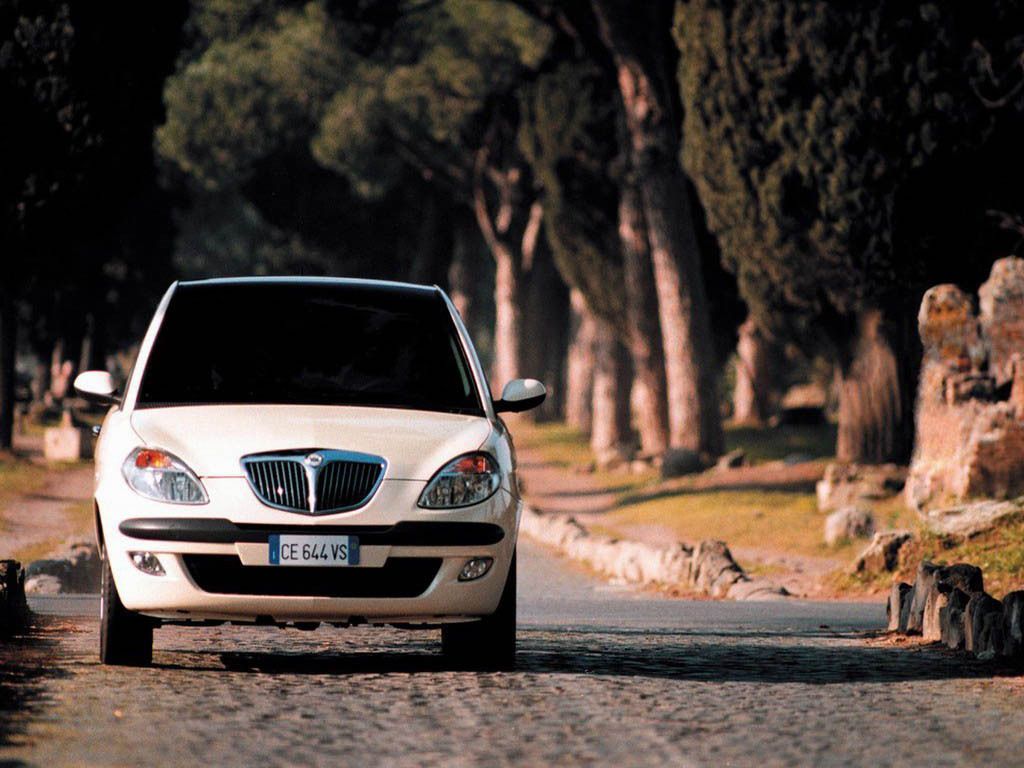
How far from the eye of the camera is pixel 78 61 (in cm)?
3206

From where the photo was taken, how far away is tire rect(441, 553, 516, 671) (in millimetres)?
9055

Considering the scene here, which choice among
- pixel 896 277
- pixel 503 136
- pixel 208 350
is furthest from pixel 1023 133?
pixel 503 136

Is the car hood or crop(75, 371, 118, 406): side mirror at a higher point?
crop(75, 371, 118, 406): side mirror

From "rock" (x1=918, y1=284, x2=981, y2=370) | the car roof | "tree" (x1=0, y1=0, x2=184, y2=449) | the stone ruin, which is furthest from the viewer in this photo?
"tree" (x1=0, y1=0, x2=184, y2=449)

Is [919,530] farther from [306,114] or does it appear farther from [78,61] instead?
[306,114]

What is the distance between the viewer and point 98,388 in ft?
32.0

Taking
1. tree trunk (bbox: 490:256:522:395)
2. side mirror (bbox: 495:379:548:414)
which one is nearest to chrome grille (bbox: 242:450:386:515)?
side mirror (bbox: 495:379:548:414)

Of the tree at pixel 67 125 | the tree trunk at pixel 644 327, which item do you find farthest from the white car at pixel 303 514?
the tree trunk at pixel 644 327

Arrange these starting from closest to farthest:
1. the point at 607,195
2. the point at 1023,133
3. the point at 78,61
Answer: the point at 1023,133 < the point at 78,61 < the point at 607,195

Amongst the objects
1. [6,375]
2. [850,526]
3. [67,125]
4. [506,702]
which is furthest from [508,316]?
[506,702]

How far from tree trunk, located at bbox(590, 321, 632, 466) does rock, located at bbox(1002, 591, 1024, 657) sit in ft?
109

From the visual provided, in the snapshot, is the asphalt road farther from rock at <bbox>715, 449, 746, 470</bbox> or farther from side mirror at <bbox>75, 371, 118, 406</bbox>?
rock at <bbox>715, 449, 746, 470</bbox>

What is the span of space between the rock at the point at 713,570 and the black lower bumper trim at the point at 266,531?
8466 millimetres

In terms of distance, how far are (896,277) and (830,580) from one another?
10.4 metres
